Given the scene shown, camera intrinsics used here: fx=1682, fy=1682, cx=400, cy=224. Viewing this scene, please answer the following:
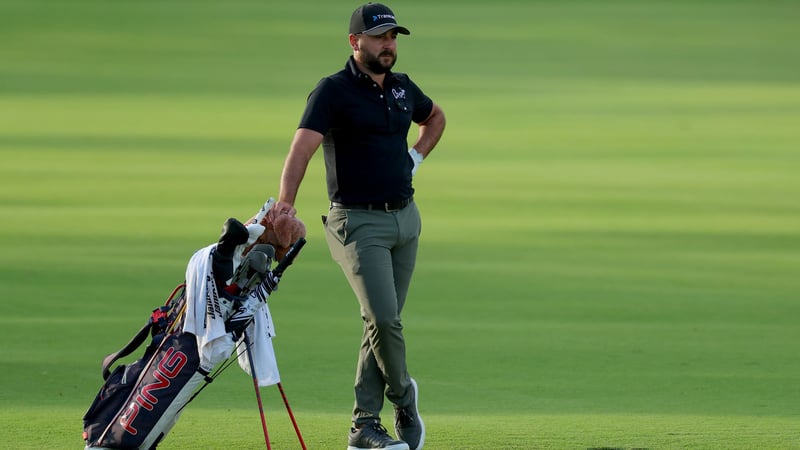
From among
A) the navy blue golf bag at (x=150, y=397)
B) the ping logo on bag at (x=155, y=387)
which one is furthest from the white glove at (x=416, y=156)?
the ping logo on bag at (x=155, y=387)

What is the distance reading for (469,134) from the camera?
21703mm

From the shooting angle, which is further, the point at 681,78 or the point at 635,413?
the point at 681,78

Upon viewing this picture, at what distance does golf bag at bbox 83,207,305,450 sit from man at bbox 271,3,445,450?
53cm

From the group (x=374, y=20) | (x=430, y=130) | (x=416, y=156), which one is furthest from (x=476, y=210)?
(x=374, y=20)

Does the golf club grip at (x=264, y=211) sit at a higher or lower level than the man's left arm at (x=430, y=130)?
lower

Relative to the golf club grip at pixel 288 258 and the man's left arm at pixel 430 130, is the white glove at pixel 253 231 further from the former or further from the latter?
the man's left arm at pixel 430 130

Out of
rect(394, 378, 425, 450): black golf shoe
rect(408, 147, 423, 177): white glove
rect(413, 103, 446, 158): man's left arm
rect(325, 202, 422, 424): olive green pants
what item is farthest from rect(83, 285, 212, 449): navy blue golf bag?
rect(413, 103, 446, 158): man's left arm

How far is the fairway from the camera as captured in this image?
25.4ft

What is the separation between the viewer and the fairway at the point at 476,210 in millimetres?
7742

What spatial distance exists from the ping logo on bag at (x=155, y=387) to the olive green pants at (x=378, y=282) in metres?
0.82

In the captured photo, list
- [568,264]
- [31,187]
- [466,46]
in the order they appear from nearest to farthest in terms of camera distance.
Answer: [568,264] < [31,187] < [466,46]

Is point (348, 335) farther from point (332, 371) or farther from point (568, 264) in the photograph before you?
point (568, 264)

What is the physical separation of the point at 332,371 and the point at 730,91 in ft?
58.5

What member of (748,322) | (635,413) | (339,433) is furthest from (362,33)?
(748,322)
